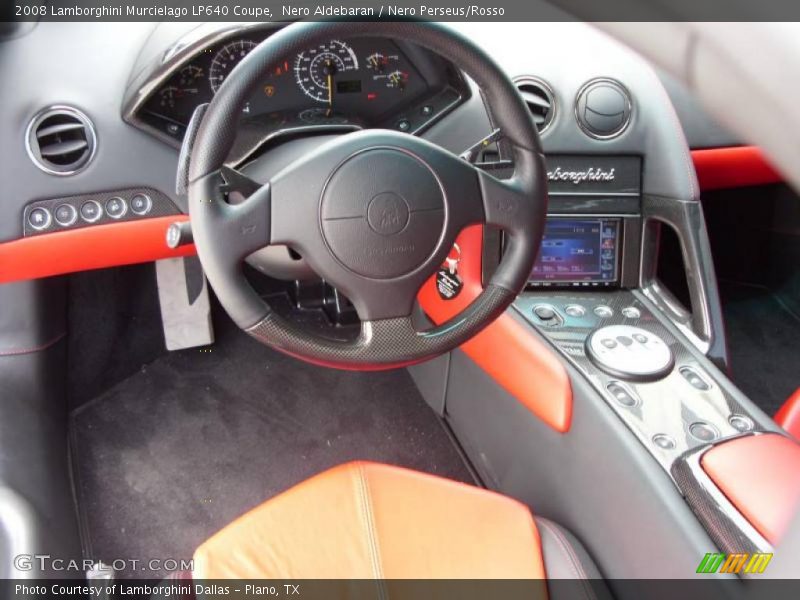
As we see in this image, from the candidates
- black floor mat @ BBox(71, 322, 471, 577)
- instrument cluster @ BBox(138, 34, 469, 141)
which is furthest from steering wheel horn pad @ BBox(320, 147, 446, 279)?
black floor mat @ BBox(71, 322, 471, 577)

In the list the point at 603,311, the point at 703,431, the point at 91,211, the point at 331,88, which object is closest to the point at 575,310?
the point at 603,311

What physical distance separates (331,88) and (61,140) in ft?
1.59

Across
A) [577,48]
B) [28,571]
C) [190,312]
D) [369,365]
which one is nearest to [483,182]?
[369,365]

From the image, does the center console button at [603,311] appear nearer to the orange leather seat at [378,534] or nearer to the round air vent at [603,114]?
the round air vent at [603,114]

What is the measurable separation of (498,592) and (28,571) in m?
0.79

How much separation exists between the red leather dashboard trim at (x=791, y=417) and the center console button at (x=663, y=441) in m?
0.26

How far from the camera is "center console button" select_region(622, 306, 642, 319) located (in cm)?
143

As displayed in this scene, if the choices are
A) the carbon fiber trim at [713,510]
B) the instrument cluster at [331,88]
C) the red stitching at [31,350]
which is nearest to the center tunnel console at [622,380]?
the carbon fiber trim at [713,510]

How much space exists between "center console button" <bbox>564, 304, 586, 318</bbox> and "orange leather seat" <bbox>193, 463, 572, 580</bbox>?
428 millimetres

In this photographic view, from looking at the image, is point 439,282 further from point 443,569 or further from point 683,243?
point 443,569

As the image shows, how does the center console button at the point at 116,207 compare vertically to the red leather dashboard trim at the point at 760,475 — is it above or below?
above

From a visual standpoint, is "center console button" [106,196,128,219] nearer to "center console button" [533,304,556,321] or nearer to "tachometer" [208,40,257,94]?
"tachometer" [208,40,257,94]

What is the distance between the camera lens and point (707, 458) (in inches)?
41.6

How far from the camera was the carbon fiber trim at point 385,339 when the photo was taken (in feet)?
3.05
